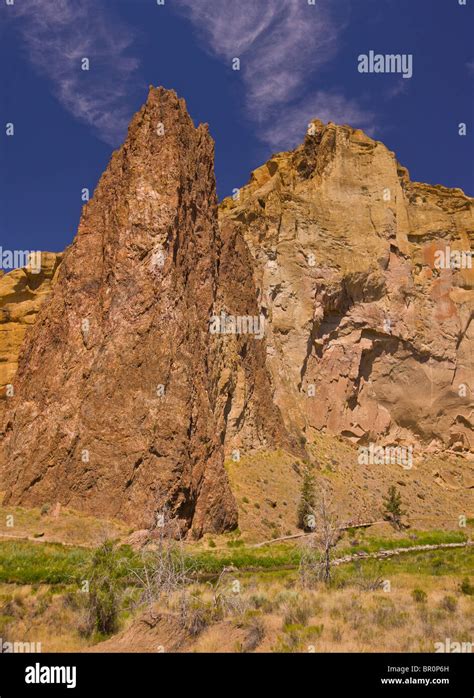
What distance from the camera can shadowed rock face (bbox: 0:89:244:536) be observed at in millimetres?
A: 28469

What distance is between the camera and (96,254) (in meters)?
36.9

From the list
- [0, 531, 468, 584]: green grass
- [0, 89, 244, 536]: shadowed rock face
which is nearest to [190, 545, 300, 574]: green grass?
Answer: [0, 531, 468, 584]: green grass

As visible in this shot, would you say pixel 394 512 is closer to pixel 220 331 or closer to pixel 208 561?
pixel 220 331

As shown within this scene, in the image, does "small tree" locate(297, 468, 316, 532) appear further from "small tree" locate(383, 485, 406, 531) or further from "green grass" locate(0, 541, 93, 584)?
"green grass" locate(0, 541, 93, 584)

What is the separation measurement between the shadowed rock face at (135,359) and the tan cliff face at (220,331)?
0.37ft

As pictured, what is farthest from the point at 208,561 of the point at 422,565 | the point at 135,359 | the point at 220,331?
the point at 220,331

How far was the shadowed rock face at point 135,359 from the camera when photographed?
2847 centimetres

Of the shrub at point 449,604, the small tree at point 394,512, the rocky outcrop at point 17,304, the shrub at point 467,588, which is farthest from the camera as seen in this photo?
the rocky outcrop at point 17,304

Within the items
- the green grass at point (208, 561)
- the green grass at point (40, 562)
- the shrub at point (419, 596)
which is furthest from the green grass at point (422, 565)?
the green grass at point (40, 562)

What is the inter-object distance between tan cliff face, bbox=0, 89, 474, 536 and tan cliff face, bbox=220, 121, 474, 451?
0.19 meters

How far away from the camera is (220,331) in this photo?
39500mm

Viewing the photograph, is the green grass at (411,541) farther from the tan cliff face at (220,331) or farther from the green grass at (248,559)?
the tan cliff face at (220,331)

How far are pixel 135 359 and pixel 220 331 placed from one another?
9889mm

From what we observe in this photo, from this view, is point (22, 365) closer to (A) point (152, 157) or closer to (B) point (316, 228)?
(A) point (152, 157)
